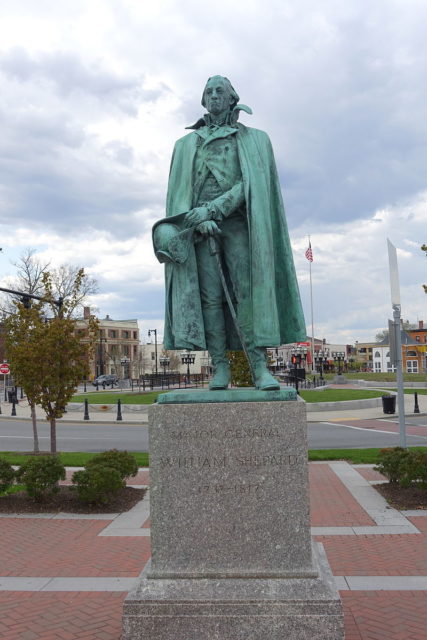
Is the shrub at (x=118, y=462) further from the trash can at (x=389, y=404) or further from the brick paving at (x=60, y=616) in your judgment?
the trash can at (x=389, y=404)

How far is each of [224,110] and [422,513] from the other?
6.94 meters

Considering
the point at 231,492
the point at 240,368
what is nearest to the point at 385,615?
the point at 231,492

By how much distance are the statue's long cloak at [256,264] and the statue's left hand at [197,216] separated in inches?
3.8

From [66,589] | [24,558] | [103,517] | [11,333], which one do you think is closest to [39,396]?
[11,333]

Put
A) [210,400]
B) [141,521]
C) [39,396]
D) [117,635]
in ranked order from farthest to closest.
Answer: [39,396]
[141,521]
[117,635]
[210,400]

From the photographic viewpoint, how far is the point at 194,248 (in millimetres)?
4797

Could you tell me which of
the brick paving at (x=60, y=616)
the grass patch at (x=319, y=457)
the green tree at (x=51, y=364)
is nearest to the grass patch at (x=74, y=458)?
the grass patch at (x=319, y=457)

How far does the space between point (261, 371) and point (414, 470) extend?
247 inches

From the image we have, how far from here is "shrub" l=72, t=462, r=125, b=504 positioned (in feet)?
31.4

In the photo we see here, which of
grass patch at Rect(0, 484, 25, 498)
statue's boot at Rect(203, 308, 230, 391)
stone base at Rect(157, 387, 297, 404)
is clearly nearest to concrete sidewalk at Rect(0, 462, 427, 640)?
grass patch at Rect(0, 484, 25, 498)

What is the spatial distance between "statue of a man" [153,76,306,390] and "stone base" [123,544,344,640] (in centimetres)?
143

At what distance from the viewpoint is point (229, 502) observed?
4.21 m

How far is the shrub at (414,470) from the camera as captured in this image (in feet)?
31.7

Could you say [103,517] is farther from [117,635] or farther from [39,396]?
[39,396]
